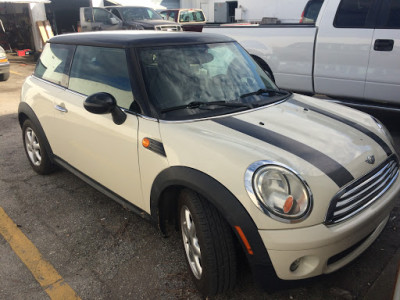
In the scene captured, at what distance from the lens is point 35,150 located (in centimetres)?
409

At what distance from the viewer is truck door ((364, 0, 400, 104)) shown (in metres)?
4.71

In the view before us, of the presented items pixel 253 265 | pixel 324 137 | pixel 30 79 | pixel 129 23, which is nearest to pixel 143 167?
pixel 253 265

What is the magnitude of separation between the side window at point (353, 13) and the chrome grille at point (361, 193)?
3353 mm

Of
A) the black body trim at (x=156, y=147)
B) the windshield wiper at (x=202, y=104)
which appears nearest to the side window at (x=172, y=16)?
the windshield wiper at (x=202, y=104)

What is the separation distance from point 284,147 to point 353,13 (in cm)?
396

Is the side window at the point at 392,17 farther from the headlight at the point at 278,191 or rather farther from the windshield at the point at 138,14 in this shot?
the windshield at the point at 138,14

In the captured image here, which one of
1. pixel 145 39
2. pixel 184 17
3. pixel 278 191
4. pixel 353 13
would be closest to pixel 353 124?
pixel 278 191

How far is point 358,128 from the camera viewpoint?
102 inches

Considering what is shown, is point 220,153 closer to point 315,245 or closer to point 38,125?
point 315,245

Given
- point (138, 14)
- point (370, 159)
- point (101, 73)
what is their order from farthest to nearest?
point (138, 14)
point (101, 73)
point (370, 159)

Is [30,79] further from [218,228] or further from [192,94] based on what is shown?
[218,228]

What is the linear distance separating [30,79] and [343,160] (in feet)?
11.4

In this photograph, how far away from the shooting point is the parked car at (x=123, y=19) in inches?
482

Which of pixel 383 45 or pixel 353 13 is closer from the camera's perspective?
pixel 383 45
